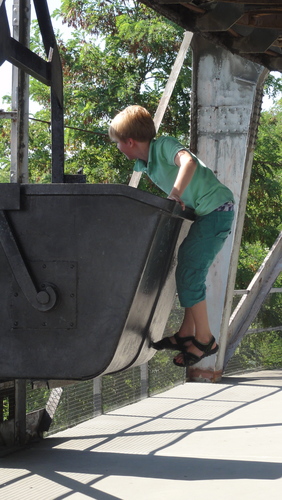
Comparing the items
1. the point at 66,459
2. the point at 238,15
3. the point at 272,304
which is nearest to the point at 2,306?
the point at 238,15

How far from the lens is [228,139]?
9.54 meters

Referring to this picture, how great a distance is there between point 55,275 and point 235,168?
7.67 m

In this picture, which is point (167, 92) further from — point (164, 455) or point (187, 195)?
point (187, 195)

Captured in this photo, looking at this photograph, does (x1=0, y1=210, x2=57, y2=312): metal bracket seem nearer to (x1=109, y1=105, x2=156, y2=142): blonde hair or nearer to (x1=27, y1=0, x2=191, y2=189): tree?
(x1=109, y1=105, x2=156, y2=142): blonde hair

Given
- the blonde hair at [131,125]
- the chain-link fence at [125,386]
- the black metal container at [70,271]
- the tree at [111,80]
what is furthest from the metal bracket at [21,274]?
Answer: the tree at [111,80]

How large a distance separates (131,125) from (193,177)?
1.12ft

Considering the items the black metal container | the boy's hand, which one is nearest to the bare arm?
the boy's hand

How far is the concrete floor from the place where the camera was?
5.12 meters

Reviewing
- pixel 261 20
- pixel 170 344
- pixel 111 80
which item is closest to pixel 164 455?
pixel 261 20

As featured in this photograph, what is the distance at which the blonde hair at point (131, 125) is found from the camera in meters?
2.50

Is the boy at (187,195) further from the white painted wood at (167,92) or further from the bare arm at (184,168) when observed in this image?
the white painted wood at (167,92)

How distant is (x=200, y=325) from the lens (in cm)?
295

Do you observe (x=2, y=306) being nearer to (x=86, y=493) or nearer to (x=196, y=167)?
(x=196, y=167)

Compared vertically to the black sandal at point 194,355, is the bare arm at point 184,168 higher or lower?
higher
